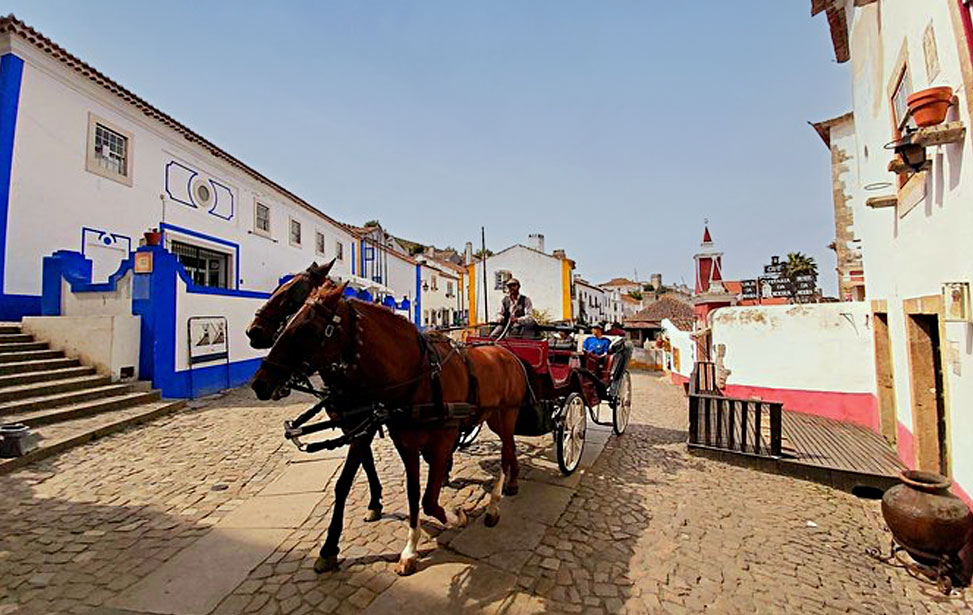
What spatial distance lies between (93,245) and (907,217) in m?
14.6

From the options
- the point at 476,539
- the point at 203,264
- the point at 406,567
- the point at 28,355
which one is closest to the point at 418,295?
the point at 203,264

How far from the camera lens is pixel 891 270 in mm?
5734

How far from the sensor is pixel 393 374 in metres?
2.99

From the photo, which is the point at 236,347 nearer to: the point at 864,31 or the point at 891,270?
the point at 891,270

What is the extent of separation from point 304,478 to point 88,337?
19.5 ft

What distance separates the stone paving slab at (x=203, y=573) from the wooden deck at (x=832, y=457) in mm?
5541

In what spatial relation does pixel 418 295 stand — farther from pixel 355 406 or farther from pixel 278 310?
pixel 278 310

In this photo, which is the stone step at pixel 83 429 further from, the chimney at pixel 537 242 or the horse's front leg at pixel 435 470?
the chimney at pixel 537 242

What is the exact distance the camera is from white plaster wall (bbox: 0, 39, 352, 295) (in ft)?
27.5

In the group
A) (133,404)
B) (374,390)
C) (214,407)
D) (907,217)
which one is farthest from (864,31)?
(133,404)

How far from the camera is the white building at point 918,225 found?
3.39 m

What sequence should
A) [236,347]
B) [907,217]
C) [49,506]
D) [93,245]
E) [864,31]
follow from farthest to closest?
[236,347] < [93,245] < [864,31] < [907,217] < [49,506]

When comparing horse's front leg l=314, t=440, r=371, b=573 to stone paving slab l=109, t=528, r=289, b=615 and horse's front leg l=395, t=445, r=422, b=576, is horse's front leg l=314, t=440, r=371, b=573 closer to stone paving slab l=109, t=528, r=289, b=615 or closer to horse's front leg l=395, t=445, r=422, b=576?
horse's front leg l=395, t=445, r=422, b=576

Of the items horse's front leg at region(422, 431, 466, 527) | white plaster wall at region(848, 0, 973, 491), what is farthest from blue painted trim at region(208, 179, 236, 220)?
white plaster wall at region(848, 0, 973, 491)
